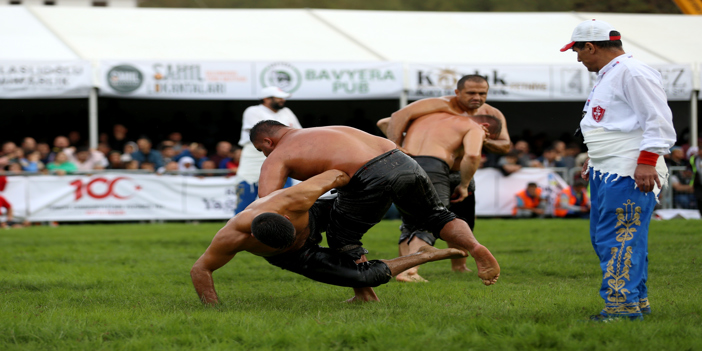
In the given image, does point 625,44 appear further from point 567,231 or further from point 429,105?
point 429,105

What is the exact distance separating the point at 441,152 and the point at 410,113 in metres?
0.57

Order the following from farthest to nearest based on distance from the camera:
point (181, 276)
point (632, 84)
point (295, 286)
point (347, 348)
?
point (181, 276), point (295, 286), point (632, 84), point (347, 348)

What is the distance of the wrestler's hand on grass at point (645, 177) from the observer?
382 centimetres

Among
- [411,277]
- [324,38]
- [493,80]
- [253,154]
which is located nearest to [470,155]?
[411,277]

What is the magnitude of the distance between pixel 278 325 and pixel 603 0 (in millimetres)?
20159

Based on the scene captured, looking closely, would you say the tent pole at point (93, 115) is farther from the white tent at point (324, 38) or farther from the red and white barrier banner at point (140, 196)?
the red and white barrier banner at point (140, 196)

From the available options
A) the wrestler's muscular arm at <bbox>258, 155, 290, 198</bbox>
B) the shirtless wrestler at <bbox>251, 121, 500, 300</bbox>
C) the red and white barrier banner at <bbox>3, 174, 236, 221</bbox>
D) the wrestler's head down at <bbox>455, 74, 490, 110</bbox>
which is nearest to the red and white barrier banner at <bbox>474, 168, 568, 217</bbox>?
the red and white barrier banner at <bbox>3, 174, 236, 221</bbox>

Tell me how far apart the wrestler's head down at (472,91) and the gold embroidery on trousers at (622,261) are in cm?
280

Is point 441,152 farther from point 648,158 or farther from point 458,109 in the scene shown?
point 648,158

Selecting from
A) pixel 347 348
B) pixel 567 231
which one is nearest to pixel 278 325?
pixel 347 348

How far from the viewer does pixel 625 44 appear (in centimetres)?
1681

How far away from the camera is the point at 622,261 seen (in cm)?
393

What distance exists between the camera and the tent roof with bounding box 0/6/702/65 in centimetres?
1529

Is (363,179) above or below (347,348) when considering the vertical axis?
above
